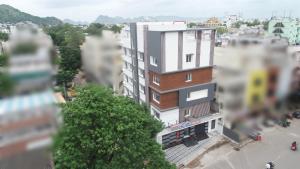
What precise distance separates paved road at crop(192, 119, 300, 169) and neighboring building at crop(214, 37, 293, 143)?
1130 centimetres

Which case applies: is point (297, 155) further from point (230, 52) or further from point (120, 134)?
point (230, 52)

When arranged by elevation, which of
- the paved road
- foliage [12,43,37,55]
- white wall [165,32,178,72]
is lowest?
the paved road

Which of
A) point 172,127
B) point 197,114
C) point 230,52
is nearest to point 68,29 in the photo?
point 230,52

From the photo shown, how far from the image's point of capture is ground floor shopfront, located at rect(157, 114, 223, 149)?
1294cm

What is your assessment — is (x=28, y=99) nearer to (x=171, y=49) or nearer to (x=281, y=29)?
(x=281, y=29)

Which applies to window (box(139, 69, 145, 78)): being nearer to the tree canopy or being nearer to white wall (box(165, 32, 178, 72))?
white wall (box(165, 32, 178, 72))

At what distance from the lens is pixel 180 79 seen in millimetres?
12477

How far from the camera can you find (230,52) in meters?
1.28

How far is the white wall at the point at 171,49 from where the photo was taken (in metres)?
11.1

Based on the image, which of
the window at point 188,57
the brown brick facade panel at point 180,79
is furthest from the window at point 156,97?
the window at point 188,57

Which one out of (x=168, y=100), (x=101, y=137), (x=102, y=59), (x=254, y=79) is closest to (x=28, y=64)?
(x=102, y=59)

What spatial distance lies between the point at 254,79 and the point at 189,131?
516 inches

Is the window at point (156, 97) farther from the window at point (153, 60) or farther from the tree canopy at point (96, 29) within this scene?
the tree canopy at point (96, 29)

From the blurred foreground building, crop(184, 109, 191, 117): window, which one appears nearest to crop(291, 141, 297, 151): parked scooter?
crop(184, 109, 191, 117): window
